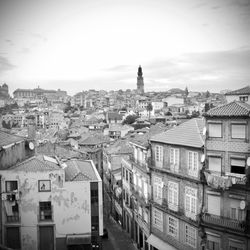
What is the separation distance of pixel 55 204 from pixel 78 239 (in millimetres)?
3285

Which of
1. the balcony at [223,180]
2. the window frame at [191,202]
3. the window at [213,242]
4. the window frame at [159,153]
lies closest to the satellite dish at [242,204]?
the balcony at [223,180]

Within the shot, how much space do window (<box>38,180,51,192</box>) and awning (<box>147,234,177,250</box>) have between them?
959 cm

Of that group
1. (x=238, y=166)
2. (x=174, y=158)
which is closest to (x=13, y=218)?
(x=174, y=158)

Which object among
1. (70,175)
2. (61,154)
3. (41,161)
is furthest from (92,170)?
(61,154)

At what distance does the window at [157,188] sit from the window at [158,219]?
43.6 inches

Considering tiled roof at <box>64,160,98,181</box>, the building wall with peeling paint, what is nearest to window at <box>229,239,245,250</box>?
the building wall with peeling paint

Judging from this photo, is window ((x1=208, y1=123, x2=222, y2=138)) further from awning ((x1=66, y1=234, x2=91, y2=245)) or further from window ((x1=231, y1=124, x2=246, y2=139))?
awning ((x1=66, y1=234, x2=91, y2=245))

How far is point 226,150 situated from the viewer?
19.7 metres

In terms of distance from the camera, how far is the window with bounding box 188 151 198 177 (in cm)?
2125

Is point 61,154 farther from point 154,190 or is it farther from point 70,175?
point 154,190

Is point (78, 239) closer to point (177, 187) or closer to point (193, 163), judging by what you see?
point (177, 187)

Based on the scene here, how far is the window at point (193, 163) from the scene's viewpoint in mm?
21250

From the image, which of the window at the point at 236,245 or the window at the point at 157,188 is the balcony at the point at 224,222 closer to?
the window at the point at 236,245

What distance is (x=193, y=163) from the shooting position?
21469 mm
